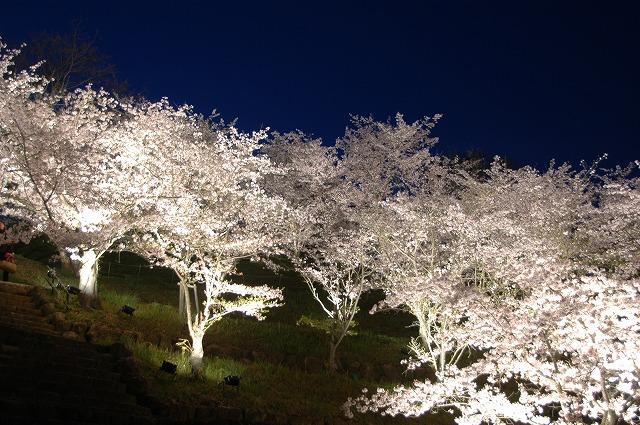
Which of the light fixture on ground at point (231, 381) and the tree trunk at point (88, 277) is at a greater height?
the tree trunk at point (88, 277)

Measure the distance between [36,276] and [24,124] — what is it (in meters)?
6.14

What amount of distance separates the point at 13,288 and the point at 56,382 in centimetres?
677

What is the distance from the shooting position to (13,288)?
579 inches

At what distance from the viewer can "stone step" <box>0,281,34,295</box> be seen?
14531 millimetres

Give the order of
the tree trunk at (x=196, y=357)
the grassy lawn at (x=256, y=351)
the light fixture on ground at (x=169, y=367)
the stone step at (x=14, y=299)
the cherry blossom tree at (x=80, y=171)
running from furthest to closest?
the cherry blossom tree at (x=80, y=171) → the stone step at (x=14, y=299) → the tree trunk at (x=196, y=357) → the grassy lawn at (x=256, y=351) → the light fixture on ground at (x=169, y=367)

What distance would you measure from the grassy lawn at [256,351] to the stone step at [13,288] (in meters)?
1.32

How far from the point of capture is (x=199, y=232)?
1533 cm

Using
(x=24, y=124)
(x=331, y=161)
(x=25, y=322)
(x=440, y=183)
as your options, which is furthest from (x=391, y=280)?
(x=331, y=161)

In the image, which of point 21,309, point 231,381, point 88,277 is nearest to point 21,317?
point 21,309

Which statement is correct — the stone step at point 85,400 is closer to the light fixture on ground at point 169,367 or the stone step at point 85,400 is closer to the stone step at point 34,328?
the light fixture on ground at point 169,367

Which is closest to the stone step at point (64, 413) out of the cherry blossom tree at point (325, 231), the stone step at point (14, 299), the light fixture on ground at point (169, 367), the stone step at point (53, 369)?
the stone step at point (53, 369)

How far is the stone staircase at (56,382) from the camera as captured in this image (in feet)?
26.2

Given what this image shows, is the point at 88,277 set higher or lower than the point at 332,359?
higher

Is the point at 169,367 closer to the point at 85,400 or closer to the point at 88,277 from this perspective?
the point at 85,400
